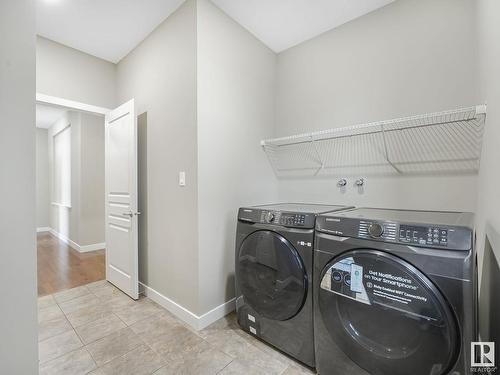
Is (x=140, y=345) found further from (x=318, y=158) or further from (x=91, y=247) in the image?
(x=91, y=247)

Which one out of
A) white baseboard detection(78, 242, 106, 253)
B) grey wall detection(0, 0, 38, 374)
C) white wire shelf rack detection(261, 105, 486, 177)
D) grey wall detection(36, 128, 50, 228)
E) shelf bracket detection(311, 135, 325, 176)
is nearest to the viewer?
grey wall detection(0, 0, 38, 374)

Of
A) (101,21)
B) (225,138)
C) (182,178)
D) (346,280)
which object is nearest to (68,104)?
(101,21)

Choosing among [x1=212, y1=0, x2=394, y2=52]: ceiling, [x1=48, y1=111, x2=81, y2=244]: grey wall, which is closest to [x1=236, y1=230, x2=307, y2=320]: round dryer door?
[x1=212, y1=0, x2=394, y2=52]: ceiling

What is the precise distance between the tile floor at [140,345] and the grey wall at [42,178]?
4.72m

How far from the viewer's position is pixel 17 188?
3.10 feet

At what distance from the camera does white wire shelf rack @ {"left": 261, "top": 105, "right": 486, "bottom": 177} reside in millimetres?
1568

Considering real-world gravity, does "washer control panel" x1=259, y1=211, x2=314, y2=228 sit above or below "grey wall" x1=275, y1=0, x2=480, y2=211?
below

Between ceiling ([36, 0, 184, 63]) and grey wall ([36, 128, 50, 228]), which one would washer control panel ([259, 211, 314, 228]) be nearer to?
ceiling ([36, 0, 184, 63])

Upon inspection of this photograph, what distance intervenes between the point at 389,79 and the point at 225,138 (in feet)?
4.58

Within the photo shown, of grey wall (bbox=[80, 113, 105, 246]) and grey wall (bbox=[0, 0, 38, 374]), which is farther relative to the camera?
grey wall (bbox=[80, 113, 105, 246])

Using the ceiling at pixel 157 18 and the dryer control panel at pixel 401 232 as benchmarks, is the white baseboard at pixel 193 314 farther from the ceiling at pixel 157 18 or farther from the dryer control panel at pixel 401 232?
the ceiling at pixel 157 18

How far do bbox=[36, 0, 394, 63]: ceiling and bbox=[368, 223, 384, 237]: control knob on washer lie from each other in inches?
70.8

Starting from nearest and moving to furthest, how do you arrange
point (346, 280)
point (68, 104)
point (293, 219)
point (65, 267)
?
point (346, 280) < point (293, 219) < point (68, 104) < point (65, 267)

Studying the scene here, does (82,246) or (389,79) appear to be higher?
(389,79)
